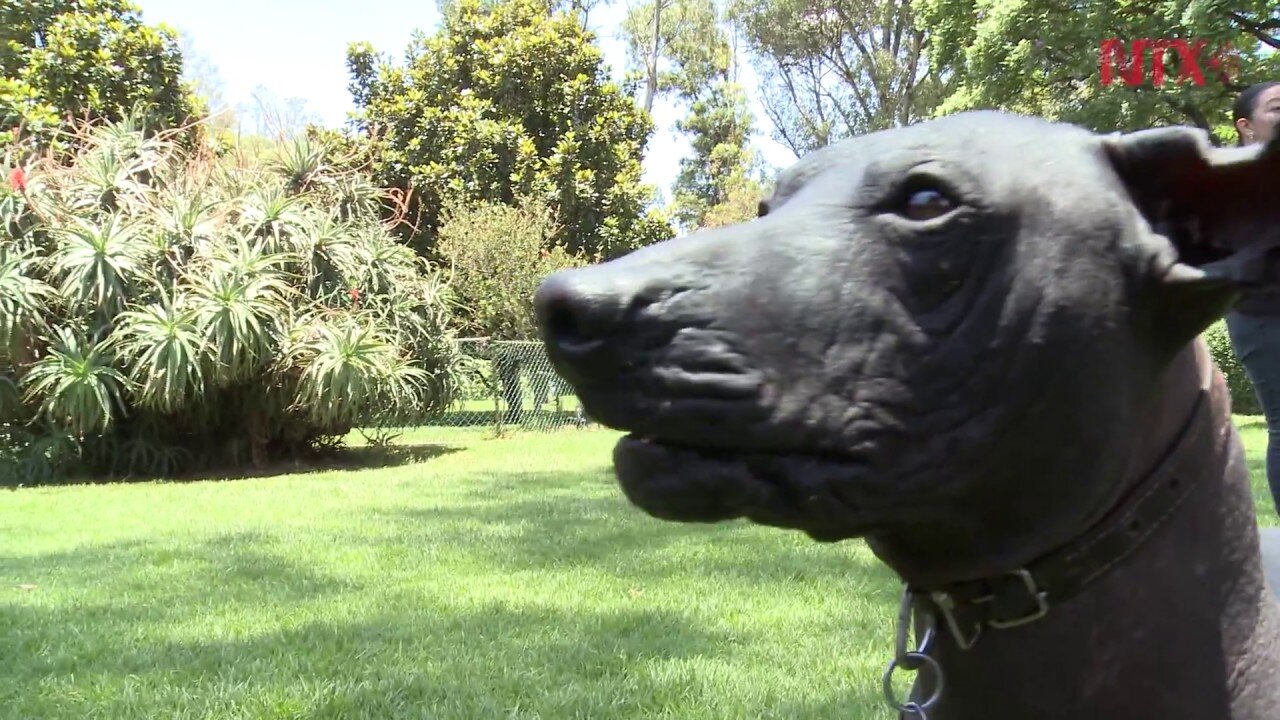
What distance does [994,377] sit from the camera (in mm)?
1174

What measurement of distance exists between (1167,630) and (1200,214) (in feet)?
1.70

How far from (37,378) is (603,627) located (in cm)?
782

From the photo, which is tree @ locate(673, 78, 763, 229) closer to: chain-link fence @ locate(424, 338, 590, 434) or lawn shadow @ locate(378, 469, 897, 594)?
chain-link fence @ locate(424, 338, 590, 434)

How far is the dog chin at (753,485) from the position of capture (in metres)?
1.17

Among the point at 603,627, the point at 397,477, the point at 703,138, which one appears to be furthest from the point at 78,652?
the point at 703,138

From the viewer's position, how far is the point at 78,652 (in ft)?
12.2

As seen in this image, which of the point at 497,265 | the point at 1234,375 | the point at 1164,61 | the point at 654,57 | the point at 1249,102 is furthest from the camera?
the point at 654,57

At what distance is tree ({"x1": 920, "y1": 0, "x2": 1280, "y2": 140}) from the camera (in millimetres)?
14617

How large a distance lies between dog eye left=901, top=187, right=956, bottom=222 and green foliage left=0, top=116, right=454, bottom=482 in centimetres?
880

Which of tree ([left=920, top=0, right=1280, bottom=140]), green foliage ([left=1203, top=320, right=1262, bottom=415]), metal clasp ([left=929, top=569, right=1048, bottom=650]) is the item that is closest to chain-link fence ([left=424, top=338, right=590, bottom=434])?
green foliage ([left=1203, top=320, right=1262, bottom=415])

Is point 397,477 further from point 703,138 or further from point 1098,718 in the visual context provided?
point 703,138

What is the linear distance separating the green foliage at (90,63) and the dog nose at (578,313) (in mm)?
14249

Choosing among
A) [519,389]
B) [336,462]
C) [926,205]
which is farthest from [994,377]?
[519,389]

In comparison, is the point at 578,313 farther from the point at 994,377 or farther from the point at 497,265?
the point at 497,265
